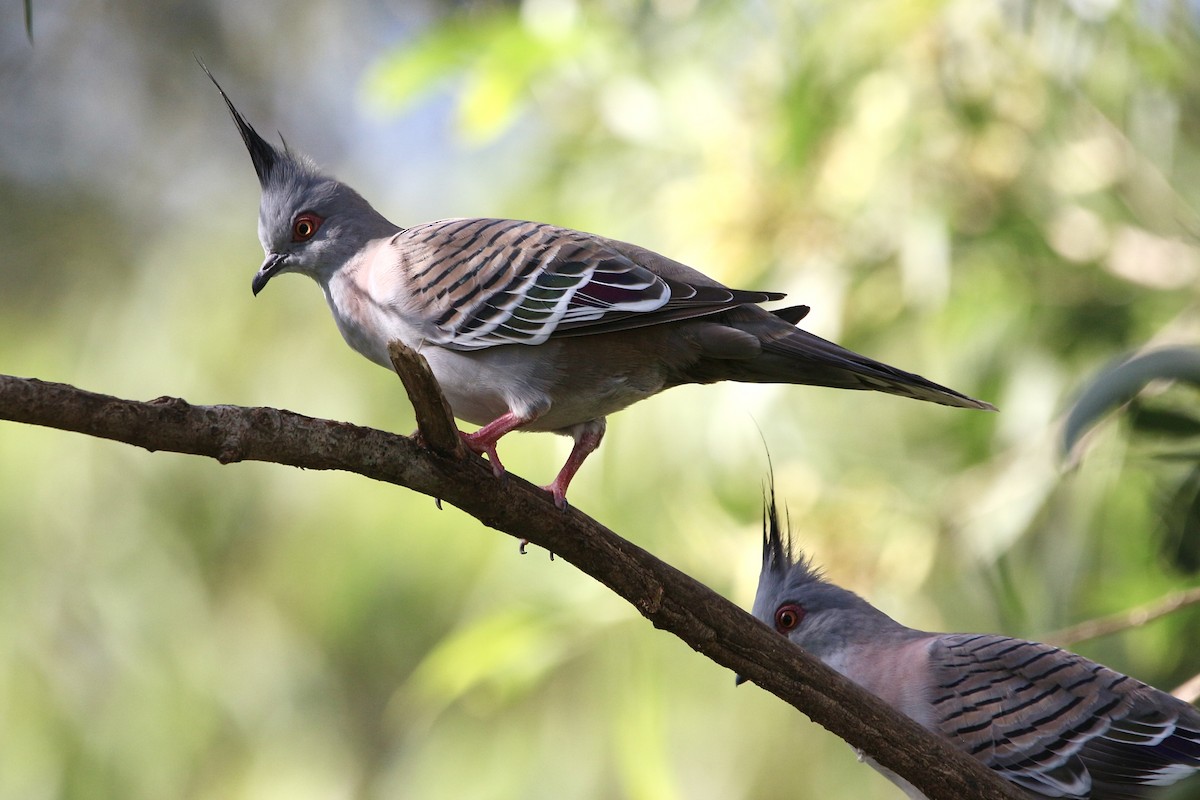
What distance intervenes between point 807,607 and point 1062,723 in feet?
2.38

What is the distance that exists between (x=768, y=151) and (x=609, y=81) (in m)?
0.70

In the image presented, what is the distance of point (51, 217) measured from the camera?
7.41 metres

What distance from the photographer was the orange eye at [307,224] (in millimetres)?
2980

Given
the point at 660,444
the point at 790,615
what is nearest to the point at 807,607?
the point at 790,615

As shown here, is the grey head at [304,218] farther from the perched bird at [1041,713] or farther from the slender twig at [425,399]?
the perched bird at [1041,713]

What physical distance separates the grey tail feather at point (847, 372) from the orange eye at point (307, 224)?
1.15 meters

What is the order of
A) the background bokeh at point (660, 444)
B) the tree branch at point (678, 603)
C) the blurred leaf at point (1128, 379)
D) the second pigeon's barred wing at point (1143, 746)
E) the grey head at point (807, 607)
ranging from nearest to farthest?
1. the blurred leaf at point (1128, 379)
2. the tree branch at point (678, 603)
3. the second pigeon's barred wing at point (1143, 746)
4. the grey head at point (807, 607)
5. the background bokeh at point (660, 444)

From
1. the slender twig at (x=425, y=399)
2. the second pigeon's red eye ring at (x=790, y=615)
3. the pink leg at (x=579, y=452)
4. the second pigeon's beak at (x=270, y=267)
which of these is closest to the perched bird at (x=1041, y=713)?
the second pigeon's red eye ring at (x=790, y=615)

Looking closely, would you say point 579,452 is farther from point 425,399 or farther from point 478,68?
point 478,68

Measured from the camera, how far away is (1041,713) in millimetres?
2705

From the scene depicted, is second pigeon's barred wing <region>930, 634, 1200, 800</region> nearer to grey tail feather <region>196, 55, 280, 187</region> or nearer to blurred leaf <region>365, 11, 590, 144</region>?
grey tail feather <region>196, 55, 280, 187</region>

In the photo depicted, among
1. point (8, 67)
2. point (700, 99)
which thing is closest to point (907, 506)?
point (700, 99)

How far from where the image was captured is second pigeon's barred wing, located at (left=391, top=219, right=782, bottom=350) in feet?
8.16

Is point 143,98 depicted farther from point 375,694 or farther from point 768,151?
point 768,151
